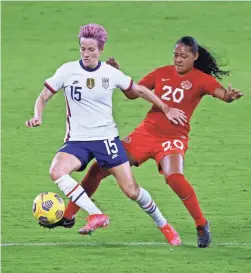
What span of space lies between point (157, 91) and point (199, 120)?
6208mm

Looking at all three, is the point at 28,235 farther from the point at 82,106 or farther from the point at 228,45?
the point at 228,45

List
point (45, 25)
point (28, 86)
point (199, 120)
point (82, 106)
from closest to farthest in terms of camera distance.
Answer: point (82, 106) < point (199, 120) < point (28, 86) < point (45, 25)

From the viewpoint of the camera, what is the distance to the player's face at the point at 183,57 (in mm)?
12555

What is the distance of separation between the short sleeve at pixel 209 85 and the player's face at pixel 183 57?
8.3 inches

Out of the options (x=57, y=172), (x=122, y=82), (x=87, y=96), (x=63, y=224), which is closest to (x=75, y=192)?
(x=57, y=172)

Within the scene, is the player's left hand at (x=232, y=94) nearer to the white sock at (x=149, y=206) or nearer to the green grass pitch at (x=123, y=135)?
the white sock at (x=149, y=206)

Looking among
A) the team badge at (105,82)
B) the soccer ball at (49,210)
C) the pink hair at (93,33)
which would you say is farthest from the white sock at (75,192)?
the pink hair at (93,33)

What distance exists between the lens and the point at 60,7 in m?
26.9

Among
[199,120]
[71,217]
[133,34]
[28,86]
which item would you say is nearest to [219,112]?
[199,120]

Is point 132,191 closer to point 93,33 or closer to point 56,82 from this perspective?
point 56,82

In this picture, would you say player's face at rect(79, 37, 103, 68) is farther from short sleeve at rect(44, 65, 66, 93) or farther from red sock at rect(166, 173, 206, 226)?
red sock at rect(166, 173, 206, 226)

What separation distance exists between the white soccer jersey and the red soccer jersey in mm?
685

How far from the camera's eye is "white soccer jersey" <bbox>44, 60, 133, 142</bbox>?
39.5 ft

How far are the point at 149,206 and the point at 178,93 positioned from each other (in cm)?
117
